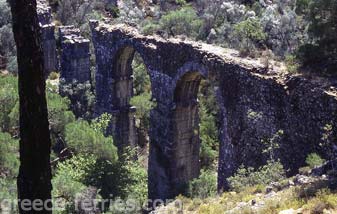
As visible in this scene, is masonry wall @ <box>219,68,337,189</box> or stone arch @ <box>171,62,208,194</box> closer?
masonry wall @ <box>219,68,337,189</box>

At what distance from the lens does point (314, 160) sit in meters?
11.7

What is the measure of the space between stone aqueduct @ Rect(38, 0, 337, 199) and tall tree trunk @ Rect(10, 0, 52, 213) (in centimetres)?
830

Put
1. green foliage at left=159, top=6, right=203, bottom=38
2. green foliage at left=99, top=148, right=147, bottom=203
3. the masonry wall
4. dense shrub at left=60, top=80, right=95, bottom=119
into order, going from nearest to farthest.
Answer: the masonry wall → green foliage at left=99, top=148, right=147, bottom=203 → dense shrub at left=60, top=80, right=95, bottom=119 → green foliage at left=159, top=6, right=203, bottom=38

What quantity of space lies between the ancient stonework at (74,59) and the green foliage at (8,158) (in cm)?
1037

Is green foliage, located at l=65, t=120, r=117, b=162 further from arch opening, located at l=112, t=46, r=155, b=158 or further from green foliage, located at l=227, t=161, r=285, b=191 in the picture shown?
green foliage, located at l=227, t=161, r=285, b=191

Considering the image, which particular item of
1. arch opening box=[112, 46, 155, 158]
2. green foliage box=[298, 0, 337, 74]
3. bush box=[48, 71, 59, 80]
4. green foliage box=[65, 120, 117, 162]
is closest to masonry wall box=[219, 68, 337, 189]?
green foliage box=[298, 0, 337, 74]

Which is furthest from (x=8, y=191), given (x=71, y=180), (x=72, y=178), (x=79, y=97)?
(x=79, y=97)

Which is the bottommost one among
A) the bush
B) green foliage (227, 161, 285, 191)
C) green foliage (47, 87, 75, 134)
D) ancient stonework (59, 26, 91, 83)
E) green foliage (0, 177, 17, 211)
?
green foliage (0, 177, 17, 211)

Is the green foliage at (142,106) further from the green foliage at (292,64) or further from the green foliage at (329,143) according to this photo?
the green foliage at (329,143)

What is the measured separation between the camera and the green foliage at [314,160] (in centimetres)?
1165

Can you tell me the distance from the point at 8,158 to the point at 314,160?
28.5 ft

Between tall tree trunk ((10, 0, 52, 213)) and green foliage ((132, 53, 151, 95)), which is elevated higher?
tall tree trunk ((10, 0, 52, 213))

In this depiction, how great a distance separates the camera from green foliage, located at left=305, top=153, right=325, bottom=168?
11.6 meters

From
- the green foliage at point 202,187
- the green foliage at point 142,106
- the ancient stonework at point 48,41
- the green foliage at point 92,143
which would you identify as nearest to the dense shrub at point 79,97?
the green foliage at point 142,106
